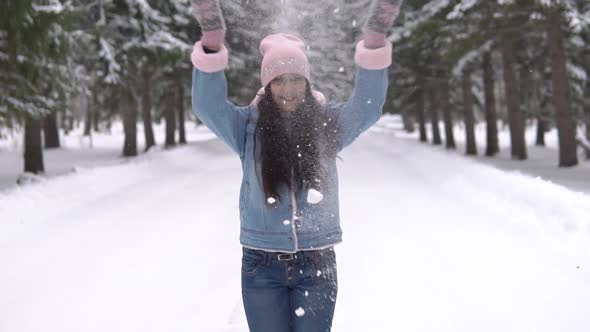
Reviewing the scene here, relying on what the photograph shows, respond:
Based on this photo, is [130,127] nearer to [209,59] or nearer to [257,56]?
[257,56]

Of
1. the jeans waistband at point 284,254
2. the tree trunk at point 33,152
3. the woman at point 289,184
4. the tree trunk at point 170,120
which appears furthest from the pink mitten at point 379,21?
the tree trunk at point 170,120

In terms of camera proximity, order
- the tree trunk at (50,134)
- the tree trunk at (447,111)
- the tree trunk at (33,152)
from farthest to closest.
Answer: the tree trunk at (50,134), the tree trunk at (447,111), the tree trunk at (33,152)

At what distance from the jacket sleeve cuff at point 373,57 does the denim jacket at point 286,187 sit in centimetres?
5

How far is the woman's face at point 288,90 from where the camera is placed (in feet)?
7.47

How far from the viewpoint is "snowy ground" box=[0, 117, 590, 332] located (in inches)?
188

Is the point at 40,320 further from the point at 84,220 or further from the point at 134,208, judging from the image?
the point at 134,208

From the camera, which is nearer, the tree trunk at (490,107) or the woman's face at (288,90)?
the woman's face at (288,90)

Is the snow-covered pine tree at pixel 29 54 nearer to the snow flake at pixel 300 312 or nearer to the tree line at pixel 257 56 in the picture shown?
the tree line at pixel 257 56

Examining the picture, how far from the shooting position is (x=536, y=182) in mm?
9312

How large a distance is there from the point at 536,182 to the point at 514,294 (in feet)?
15.4

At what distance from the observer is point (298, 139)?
7.70 feet

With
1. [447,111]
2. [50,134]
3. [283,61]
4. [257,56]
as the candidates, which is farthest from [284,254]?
[50,134]

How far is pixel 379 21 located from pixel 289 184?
750mm

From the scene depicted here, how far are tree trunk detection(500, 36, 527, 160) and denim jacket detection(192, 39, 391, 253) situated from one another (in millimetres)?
16046
